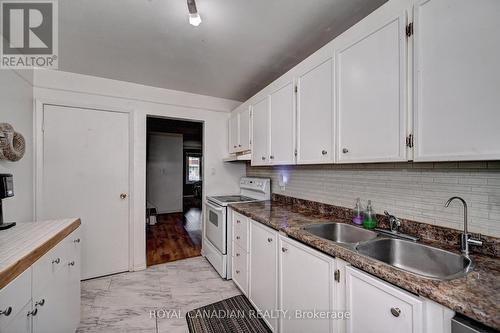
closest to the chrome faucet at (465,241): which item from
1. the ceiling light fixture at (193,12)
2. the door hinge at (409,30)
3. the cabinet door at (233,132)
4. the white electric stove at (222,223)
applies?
the door hinge at (409,30)

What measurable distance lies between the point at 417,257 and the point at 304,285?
666 millimetres

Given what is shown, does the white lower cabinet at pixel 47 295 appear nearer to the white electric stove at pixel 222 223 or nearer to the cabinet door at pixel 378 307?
the white electric stove at pixel 222 223

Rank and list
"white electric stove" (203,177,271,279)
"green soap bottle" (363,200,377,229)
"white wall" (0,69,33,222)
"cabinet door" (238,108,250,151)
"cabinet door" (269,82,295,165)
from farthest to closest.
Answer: "cabinet door" (238,108,250,151) < "white electric stove" (203,177,271,279) < "cabinet door" (269,82,295,165) < "white wall" (0,69,33,222) < "green soap bottle" (363,200,377,229)

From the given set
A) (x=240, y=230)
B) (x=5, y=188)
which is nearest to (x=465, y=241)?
(x=240, y=230)

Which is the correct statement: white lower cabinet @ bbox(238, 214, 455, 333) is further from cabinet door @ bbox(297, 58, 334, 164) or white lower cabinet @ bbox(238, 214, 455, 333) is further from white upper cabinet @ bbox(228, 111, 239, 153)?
white upper cabinet @ bbox(228, 111, 239, 153)

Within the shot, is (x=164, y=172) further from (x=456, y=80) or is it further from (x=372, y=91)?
(x=456, y=80)

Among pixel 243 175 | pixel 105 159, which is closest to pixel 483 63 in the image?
pixel 243 175

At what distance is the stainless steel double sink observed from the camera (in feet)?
3.34

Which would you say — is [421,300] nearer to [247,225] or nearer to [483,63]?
[483,63]

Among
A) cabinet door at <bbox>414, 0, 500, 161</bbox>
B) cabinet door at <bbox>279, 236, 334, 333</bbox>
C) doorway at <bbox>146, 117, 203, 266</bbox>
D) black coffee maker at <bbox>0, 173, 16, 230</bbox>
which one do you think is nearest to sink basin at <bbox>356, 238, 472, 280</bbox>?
cabinet door at <bbox>279, 236, 334, 333</bbox>

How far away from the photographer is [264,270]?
174 cm

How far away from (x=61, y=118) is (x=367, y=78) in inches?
122

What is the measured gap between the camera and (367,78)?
125 centimetres

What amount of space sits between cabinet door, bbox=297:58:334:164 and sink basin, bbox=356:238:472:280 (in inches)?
24.8
